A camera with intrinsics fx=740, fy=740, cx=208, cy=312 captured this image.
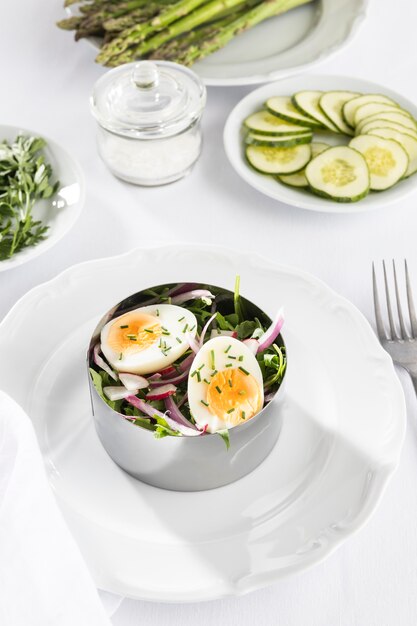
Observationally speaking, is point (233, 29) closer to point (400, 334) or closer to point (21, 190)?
point (21, 190)

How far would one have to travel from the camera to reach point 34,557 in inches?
32.2

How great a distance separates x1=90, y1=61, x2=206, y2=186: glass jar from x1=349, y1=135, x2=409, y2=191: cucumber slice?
40 centimetres

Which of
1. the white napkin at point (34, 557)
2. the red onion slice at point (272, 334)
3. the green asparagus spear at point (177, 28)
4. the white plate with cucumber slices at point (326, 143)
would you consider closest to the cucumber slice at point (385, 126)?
the white plate with cucumber slices at point (326, 143)

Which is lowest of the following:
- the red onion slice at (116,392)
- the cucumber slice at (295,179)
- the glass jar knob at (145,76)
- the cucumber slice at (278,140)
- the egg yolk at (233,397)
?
the red onion slice at (116,392)

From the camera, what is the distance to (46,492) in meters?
0.88

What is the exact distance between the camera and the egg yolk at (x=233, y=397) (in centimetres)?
108

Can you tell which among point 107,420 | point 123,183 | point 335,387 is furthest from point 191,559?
point 123,183

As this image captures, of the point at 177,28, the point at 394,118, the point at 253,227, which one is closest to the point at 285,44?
the point at 177,28

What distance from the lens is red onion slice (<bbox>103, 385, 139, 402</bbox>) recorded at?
1.15 meters

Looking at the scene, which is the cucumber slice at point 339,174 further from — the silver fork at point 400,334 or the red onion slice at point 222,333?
the red onion slice at point 222,333

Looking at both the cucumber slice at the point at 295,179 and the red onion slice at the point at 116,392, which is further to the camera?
the cucumber slice at the point at 295,179

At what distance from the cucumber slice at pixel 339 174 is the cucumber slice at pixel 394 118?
0.48 feet

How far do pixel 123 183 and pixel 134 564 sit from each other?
3.26 feet

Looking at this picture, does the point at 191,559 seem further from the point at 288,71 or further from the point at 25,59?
the point at 25,59
